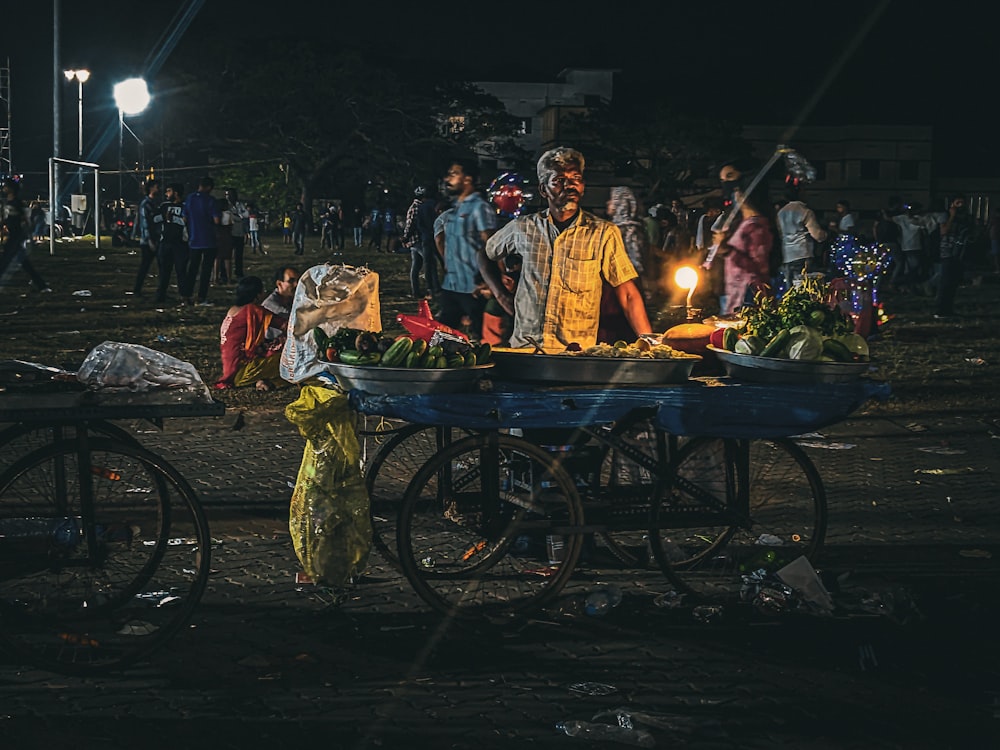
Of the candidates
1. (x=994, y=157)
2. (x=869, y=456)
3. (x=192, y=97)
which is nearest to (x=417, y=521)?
(x=869, y=456)

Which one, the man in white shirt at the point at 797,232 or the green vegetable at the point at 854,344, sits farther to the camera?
the man in white shirt at the point at 797,232

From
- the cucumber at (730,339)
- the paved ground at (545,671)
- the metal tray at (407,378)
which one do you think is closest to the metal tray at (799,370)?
the cucumber at (730,339)

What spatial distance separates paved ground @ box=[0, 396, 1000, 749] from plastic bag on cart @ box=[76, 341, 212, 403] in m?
1.06

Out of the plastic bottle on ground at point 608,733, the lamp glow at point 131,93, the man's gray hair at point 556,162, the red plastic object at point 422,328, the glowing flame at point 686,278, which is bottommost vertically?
the plastic bottle on ground at point 608,733

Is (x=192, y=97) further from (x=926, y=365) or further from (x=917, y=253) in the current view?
(x=926, y=365)

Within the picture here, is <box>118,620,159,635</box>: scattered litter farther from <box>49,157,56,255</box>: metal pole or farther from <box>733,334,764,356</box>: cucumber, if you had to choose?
<box>49,157,56,255</box>: metal pole

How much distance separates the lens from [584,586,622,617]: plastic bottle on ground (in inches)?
224

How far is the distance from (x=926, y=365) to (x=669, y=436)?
9525 mm

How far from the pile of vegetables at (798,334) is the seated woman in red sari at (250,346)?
6.38 m

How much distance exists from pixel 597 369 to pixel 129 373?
6.34 ft

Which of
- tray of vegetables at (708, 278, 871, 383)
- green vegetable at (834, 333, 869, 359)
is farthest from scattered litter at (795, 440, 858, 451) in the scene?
green vegetable at (834, 333, 869, 359)

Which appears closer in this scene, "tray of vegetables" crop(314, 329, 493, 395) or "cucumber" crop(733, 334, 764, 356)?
"tray of vegetables" crop(314, 329, 493, 395)

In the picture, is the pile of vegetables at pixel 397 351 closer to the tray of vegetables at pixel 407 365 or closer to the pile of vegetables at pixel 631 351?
the tray of vegetables at pixel 407 365

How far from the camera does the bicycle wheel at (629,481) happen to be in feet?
19.0
